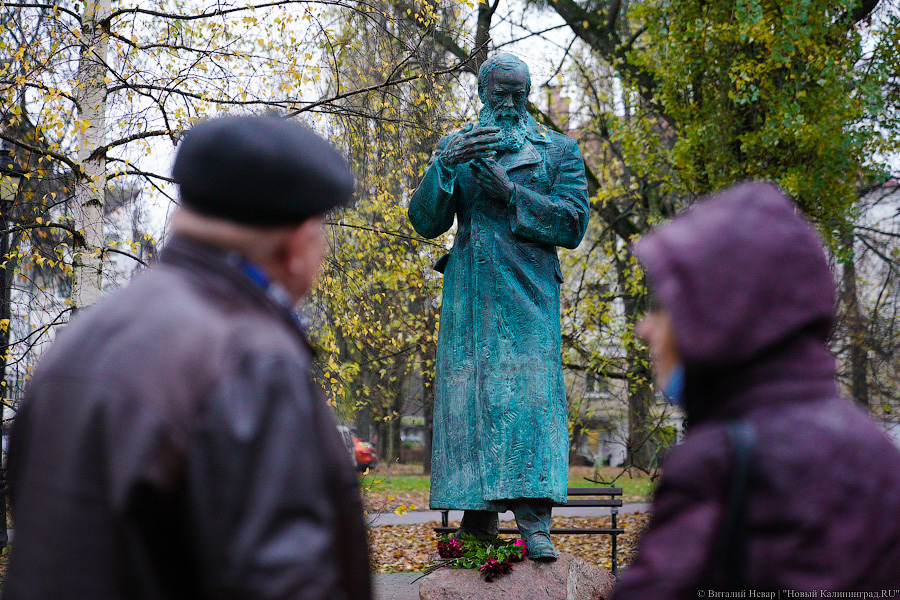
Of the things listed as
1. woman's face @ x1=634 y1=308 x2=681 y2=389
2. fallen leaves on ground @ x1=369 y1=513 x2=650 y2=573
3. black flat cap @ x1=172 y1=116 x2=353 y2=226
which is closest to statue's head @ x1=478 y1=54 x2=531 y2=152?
woman's face @ x1=634 y1=308 x2=681 y2=389

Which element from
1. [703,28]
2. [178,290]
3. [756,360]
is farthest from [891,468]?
[703,28]

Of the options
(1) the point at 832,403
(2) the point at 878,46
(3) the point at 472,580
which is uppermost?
(2) the point at 878,46

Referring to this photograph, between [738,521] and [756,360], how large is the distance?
282 mm

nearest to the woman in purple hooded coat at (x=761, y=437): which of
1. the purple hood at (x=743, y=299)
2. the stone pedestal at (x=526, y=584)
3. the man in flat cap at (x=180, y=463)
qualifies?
the purple hood at (x=743, y=299)

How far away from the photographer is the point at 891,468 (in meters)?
1.62

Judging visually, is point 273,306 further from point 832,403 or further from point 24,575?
point 832,403

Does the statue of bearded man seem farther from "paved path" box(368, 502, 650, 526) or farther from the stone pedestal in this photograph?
"paved path" box(368, 502, 650, 526)

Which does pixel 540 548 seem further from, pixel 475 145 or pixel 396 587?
pixel 396 587

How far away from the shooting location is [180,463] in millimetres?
1309

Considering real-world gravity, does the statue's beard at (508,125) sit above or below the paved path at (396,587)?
above

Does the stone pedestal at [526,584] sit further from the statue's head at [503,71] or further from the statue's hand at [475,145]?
the statue's head at [503,71]

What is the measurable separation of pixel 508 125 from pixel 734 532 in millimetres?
3508

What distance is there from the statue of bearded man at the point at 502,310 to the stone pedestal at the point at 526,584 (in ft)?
0.30

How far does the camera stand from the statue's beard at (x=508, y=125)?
4.72m
